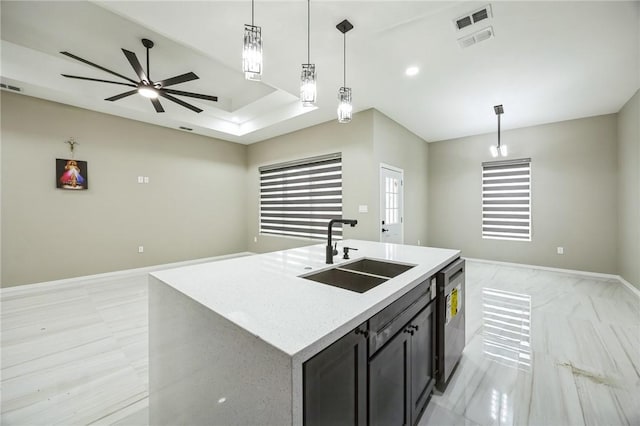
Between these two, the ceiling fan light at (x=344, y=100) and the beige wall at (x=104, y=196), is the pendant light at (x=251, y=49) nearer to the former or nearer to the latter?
the ceiling fan light at (x=344, y=100)

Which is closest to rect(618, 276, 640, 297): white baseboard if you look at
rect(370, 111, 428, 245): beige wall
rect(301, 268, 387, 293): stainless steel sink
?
rect(370, 111, 428, 245): beige wall

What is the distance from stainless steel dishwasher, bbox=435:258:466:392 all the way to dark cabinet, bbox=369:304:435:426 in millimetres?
96

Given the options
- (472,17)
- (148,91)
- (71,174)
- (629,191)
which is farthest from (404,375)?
(71,174)

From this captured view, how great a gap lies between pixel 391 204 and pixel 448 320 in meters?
3.19

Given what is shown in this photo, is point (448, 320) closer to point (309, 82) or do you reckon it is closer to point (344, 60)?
point (309, 82)

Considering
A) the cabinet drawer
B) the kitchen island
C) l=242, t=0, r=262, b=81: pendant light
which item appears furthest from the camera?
l=242, t=0, r=262, b=81: pendant light

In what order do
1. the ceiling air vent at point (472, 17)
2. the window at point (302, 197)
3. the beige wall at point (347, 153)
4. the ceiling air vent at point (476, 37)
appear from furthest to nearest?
the window at point (302, 197) → the beige wall at point (347, 153) → the ceiling air vent at point (476, 37) → the ceiling air vent at point (472, 17)

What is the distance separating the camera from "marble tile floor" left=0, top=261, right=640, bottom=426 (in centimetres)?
158

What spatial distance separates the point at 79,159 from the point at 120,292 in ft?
7.80

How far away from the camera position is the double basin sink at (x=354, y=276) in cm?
158

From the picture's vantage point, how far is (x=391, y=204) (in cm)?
476

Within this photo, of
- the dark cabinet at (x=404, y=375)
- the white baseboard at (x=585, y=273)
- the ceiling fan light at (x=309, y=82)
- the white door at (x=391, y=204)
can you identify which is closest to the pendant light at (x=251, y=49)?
the ceiling fan light at (x=309, y=82)

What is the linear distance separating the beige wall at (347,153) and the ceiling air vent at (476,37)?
1.75 metres

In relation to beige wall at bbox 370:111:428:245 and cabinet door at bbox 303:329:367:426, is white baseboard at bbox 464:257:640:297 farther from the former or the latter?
cabinet door at bbox 303:329:367:426
